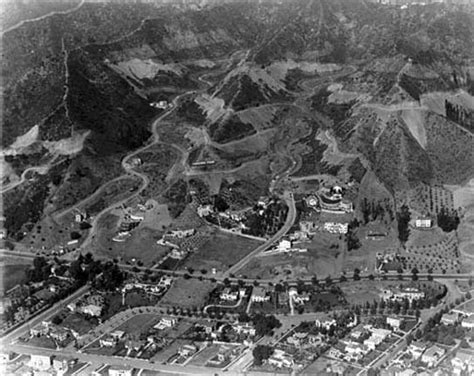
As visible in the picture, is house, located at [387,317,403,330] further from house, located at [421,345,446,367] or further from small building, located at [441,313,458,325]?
house, located at [421,345,446,367]

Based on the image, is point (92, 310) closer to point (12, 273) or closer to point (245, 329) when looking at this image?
point (12, 273)

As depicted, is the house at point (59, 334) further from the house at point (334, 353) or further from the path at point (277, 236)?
the house at point (334, 353)

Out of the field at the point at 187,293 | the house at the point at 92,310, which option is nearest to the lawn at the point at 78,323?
the house at the point at 92,310

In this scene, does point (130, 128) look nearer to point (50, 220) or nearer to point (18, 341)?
point (50, 220)

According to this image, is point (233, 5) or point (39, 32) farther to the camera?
point (233, 5)

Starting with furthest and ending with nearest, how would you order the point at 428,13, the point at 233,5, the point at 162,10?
the point at 233,5 < the point at 162,10 < the point at 428,13

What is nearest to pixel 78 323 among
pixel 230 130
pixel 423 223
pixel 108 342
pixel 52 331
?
pixel 52 331

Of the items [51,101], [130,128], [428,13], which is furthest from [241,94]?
[428,13]
